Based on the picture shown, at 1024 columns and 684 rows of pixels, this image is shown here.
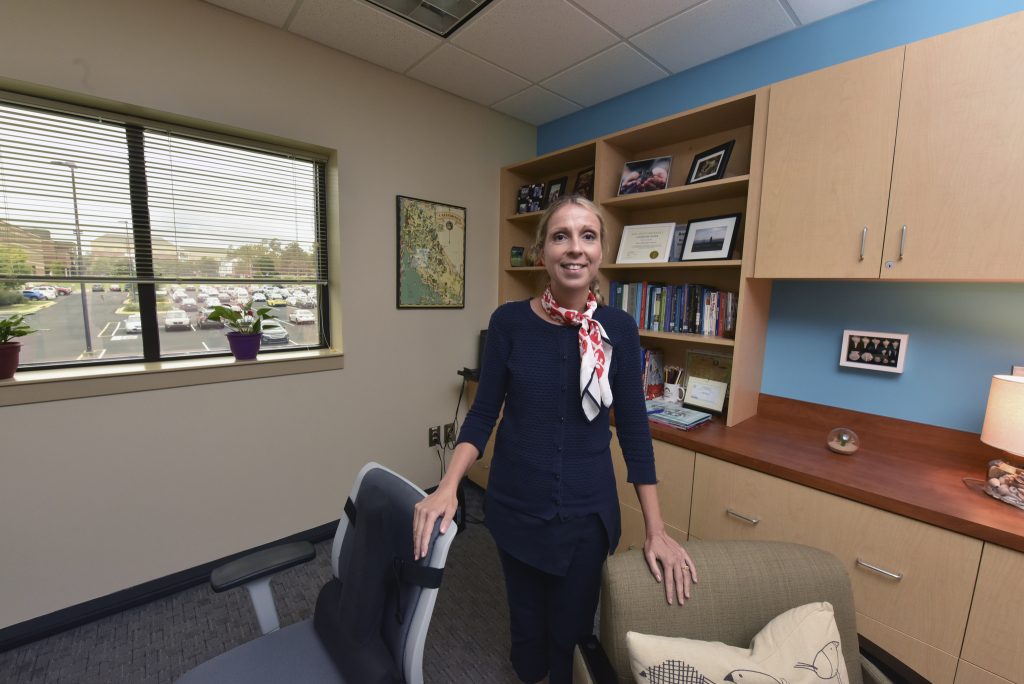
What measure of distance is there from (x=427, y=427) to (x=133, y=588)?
5.05 feet

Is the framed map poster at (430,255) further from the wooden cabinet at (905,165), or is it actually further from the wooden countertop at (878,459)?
the wooden cabinet at (905,165)

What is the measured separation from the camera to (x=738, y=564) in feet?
3.18

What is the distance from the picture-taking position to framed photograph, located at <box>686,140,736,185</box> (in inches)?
78.5

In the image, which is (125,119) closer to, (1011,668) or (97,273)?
(97,273)

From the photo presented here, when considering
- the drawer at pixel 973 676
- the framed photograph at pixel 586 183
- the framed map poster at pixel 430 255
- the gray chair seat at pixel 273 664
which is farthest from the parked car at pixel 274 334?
the drawer at pixel 973 676

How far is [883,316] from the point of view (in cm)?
172

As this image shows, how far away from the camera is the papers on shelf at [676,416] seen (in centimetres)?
188

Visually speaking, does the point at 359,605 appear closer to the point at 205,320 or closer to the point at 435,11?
the point at 205,320

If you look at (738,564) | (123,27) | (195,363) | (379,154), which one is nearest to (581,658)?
(738,564)

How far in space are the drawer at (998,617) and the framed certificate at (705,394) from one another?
97cm

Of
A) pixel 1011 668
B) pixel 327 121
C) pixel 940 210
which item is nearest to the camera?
pixel 1011 668

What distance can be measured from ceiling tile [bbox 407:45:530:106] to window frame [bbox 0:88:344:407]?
71 centimetres

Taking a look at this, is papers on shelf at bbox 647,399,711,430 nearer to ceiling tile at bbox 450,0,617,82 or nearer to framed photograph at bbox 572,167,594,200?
framed photograph at bbox 572,167,594,200

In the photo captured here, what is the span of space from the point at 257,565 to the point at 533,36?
234 centimetres
